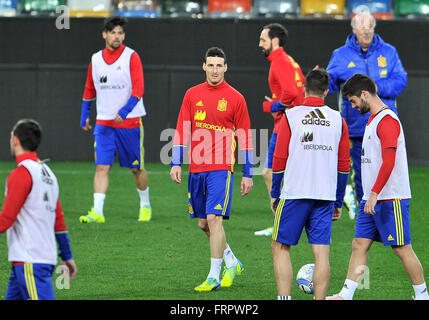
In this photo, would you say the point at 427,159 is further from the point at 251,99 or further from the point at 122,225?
the point at 122,225

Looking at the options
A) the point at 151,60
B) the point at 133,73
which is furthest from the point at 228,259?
the point at 151,60

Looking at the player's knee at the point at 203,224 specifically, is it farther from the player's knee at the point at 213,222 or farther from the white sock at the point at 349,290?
the white sock at the point at 349,290

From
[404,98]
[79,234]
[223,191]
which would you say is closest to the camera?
[223,191]

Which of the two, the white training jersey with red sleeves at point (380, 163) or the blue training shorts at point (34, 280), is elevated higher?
the white training jersey with red sleeves at point (380, 163)

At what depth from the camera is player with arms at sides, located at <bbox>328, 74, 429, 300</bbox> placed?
23.1 ft

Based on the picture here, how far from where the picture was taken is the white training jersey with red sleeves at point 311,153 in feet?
22.4

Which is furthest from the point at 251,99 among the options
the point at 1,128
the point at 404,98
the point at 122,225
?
the point at 122,225

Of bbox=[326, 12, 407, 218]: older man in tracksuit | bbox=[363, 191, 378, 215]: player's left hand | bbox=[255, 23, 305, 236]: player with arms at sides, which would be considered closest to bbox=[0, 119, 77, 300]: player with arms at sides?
bbox=[363, 191, 378, 215]: player's left hand

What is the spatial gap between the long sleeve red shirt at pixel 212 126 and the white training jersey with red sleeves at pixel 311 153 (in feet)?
4.65

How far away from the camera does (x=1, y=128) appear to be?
17953 mm

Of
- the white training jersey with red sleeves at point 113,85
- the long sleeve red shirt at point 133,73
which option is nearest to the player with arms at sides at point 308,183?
→ the long sleeve red shirt at point 133,73

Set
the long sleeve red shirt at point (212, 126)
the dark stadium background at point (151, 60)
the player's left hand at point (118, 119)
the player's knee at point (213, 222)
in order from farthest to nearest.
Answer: the dark stadium background at point (151, 60) → the player's left hand at point (118, 119) → the long sleeve red shirt at point (212, 126) → the player's knee at point (213, 222)

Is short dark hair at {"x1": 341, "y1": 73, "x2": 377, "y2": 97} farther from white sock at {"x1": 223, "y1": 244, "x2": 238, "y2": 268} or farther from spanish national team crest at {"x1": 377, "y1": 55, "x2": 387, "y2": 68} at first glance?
spanish national team crest at {"x1": 377, "y1": 55, "x2": 387, "y2": 68}
